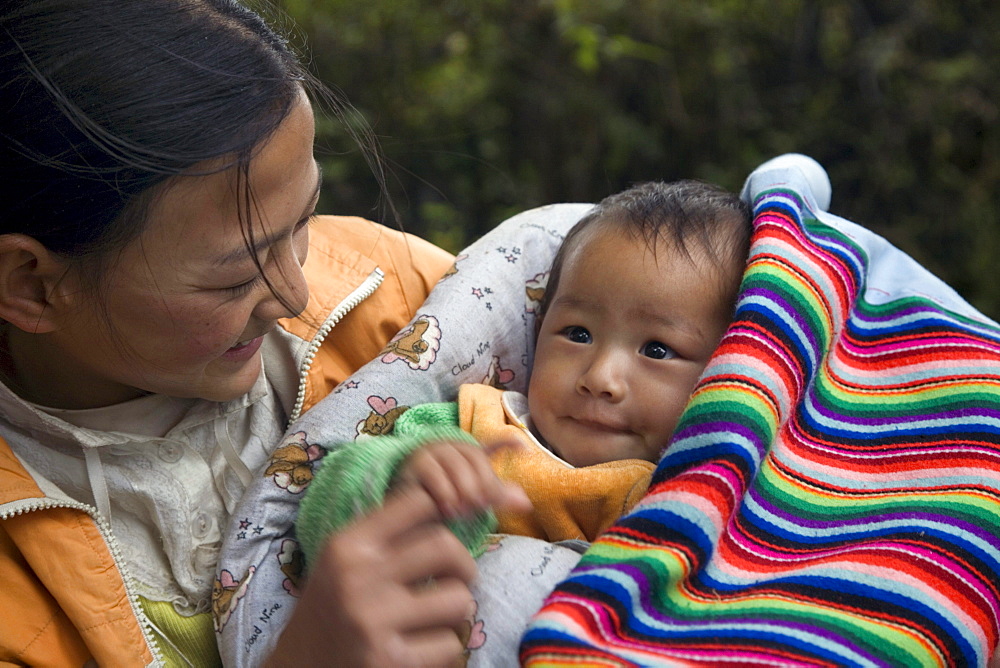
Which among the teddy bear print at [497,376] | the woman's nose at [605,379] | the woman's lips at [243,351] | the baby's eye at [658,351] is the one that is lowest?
the woman's lips at [243,351]

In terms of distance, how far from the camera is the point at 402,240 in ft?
6.18

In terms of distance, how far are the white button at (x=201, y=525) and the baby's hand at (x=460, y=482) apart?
49 cm

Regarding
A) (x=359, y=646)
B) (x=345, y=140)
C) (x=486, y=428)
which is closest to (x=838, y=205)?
(x=345, y=140)

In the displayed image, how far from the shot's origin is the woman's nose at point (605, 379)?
4.90 ft

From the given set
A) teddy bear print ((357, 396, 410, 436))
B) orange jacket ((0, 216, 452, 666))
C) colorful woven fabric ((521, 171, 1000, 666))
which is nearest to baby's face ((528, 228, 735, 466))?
colorful woven fabric ((521, 171, 1000, 666))

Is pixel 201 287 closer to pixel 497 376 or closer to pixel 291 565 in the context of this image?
pixel 291 565

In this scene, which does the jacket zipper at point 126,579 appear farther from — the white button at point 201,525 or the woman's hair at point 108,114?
the woman's hair at point 108,114

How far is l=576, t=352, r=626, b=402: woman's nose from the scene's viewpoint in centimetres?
149

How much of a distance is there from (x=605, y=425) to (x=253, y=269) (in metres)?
0.60

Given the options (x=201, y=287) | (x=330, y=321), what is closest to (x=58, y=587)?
(x=201, y=287)

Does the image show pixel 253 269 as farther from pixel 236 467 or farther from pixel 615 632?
pixel 615 632

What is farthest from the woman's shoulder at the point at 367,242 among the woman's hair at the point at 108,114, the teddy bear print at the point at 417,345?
the woman's hair at the point at 108,114

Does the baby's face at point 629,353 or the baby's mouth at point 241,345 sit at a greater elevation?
the baby's face at point 629,353

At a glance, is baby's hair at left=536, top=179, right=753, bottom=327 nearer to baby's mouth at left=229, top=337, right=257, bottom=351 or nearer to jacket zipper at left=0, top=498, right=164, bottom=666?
baby's mouth at left=229, top=337, right=257, bottom=351
